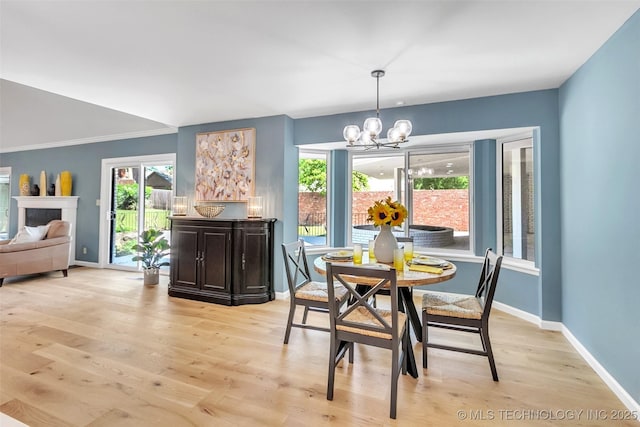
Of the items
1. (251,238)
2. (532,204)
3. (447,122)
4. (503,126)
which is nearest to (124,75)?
(251,238)

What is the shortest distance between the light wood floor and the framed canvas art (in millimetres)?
1767

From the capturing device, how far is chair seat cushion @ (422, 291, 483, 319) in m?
2.16

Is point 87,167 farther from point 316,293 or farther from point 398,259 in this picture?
point 398,259

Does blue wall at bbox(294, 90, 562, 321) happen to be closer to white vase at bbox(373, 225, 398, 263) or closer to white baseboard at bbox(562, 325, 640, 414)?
white baseboard at bbox(562, 325, 640, 414)

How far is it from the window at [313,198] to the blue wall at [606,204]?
294 centimetres

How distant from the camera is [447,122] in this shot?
11.3 ft

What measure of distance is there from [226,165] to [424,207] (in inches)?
115

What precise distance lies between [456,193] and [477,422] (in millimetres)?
2962

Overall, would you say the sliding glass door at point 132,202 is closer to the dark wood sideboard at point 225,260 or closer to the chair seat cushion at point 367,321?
the dark wood sideboard at point 225,260

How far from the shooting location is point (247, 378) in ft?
6.98

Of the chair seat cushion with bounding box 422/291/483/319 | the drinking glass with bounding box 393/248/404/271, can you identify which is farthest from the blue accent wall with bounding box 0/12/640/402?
the drinking glass with bounding box 393/248/404/271

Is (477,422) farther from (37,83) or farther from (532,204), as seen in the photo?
(37,83)

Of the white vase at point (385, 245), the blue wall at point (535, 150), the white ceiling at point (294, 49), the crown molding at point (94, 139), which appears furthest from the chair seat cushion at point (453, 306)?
the crown molding at point (94, 139)

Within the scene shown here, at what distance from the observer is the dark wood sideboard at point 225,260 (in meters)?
3.73
